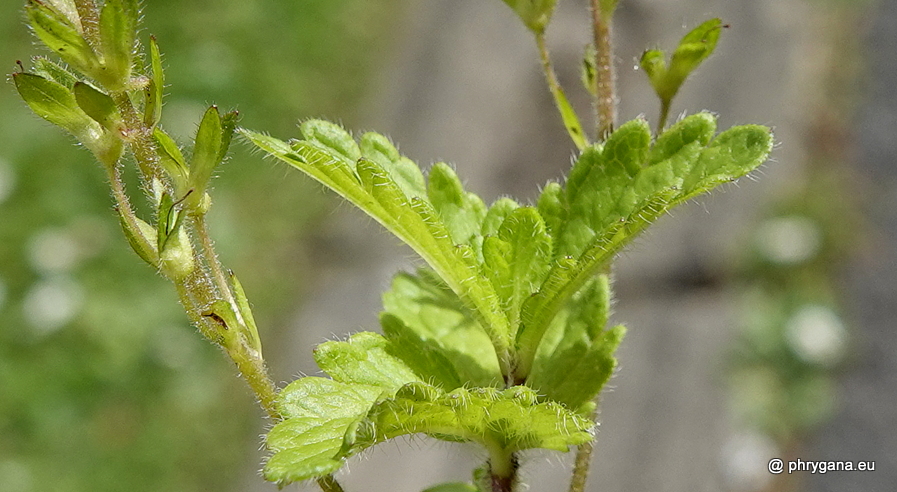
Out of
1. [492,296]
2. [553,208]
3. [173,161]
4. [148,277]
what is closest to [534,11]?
[553,208]

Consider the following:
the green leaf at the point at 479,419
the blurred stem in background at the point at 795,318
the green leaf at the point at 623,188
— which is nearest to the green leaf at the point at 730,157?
the green leaf at the point at 623,188

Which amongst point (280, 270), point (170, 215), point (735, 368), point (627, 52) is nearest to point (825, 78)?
point (627, 52)

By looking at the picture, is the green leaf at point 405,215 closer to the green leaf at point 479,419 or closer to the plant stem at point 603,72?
the green leaf at point 479,419

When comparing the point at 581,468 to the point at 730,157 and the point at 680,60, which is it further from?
the point at 680,60

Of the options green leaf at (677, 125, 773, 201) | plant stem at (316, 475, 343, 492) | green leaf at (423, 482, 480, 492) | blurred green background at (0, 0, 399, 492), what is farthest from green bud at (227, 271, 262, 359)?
blurred green background at (0, 0, 399, 492)

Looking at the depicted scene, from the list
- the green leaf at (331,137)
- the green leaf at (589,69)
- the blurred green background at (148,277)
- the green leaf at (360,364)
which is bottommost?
the green leaf at (360,364)

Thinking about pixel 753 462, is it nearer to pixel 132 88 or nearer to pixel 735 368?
pixel 735 368

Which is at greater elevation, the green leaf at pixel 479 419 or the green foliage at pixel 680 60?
the green foliage at pixel 680 60
